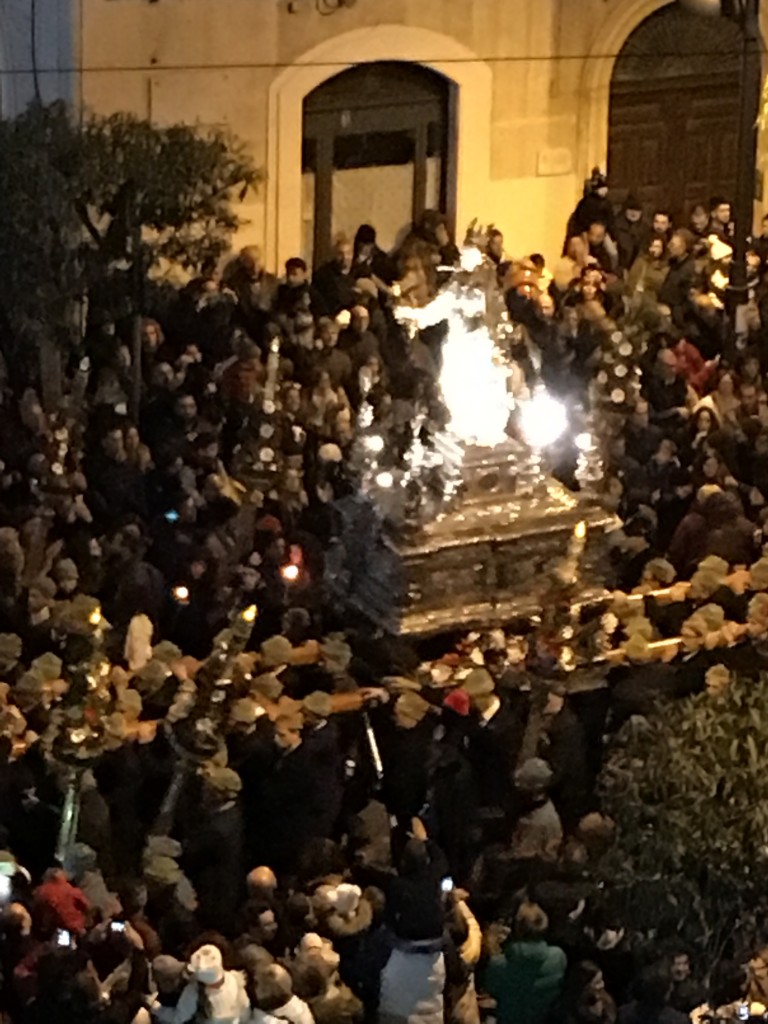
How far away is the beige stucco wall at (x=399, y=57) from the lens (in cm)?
1664

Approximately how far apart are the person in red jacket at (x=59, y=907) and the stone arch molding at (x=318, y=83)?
942 centimetres

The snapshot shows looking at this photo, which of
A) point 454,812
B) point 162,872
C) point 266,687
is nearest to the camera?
point 162,872

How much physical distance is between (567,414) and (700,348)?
205 centimetres

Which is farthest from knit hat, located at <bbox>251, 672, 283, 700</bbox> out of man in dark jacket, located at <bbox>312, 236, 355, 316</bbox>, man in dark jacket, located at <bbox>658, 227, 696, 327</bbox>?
man in dark jacket, located at <bbox>658, 227, 696, 327</bbox>

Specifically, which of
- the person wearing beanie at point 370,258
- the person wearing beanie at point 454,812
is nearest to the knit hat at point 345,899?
the person wearing beanie at point 454,812

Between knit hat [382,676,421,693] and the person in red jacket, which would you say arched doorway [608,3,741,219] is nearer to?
knit hat [382,676,421,693]

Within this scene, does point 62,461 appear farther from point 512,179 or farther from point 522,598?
point 512,179

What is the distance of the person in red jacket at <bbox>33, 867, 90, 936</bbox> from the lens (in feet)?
28.7

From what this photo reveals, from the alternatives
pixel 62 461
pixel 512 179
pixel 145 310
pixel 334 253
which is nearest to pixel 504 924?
pixel 62 461

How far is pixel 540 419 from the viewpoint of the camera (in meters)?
12.1

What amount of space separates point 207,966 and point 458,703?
88.1 inches

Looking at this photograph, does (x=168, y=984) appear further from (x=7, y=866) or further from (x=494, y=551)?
(x=494, y=551)

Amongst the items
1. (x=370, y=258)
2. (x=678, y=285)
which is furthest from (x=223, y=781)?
(x=370, y=258)

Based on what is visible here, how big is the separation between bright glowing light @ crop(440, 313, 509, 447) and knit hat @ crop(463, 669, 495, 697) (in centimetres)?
185
